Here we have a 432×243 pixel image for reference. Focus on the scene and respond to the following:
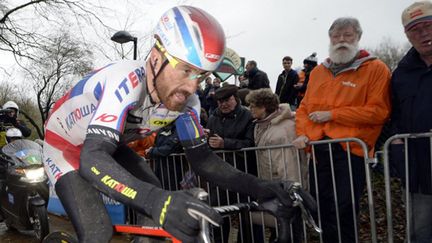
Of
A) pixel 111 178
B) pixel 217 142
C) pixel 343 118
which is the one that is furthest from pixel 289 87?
pixel 111 178

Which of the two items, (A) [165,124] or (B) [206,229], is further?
(A) [165,124]

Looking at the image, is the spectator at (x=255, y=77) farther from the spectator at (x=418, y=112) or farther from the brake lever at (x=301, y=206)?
the brake lever at (x=301, y=206)

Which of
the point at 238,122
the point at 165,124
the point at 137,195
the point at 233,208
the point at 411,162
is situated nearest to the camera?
the point at 137,195

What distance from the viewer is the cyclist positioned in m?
1.81

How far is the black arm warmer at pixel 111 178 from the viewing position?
175 cm

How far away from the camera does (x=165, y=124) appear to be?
2.61 m

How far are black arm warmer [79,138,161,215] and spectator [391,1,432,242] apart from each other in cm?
218

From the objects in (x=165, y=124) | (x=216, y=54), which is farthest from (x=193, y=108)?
(x=216, y=54)

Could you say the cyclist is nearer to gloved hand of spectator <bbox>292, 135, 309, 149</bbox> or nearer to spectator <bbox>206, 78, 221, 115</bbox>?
gloved hand of spectator <bbox>292, 135, 309, 149</bbox>

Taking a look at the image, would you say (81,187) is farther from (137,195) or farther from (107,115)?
(137,195)

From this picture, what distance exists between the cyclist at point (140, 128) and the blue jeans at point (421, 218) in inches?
59.8

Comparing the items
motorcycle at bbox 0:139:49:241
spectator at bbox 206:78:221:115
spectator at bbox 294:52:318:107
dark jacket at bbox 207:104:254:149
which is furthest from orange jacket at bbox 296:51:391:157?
spectator at bbox 206:78:221:115

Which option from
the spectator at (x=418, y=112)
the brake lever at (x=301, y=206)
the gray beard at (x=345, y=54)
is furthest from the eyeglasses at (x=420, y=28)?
the brake lever at (x=301, y=206)

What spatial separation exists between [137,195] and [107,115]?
49cm
